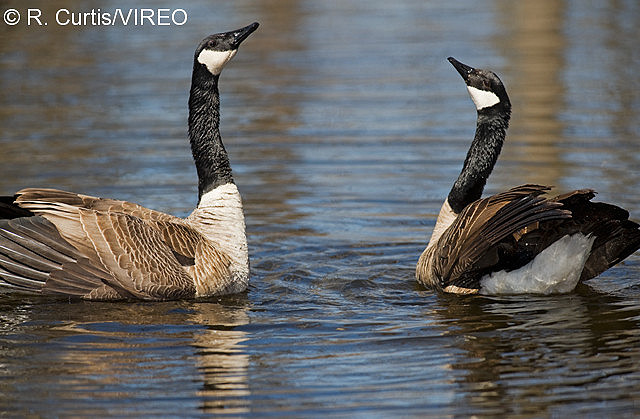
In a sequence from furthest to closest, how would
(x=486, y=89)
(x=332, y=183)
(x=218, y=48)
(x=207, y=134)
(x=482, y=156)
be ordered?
(x=332, y=183), (x=482, y=156), (x=486, y=89), (x=207, y=134), (x=218, y=48)

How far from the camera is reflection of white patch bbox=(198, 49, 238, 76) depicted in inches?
394

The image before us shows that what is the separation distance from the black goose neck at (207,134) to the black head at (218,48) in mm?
141

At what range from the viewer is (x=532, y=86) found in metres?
18.7

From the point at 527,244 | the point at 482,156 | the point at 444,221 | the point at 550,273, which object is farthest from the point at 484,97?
the point at 550,273

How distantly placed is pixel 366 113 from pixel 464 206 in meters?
6.98

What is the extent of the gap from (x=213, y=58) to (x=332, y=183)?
430 centimetres

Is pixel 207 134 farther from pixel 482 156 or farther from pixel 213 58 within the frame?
pixel 482 156

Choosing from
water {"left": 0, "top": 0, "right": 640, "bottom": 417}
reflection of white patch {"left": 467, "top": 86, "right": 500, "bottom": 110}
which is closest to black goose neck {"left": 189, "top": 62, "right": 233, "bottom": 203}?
water {"left": 0, "top": 0, "right": 640, "bottom": 417}

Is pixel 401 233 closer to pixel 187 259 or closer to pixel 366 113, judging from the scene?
pixel 187 259

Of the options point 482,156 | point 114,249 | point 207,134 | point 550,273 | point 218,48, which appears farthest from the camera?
point 482,156

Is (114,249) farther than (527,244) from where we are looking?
No

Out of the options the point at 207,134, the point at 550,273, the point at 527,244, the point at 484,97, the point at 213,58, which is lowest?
the point at 550,273

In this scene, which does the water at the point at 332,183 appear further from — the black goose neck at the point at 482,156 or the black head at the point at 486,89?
the black head at the point at 486,89

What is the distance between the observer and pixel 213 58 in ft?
32.9
